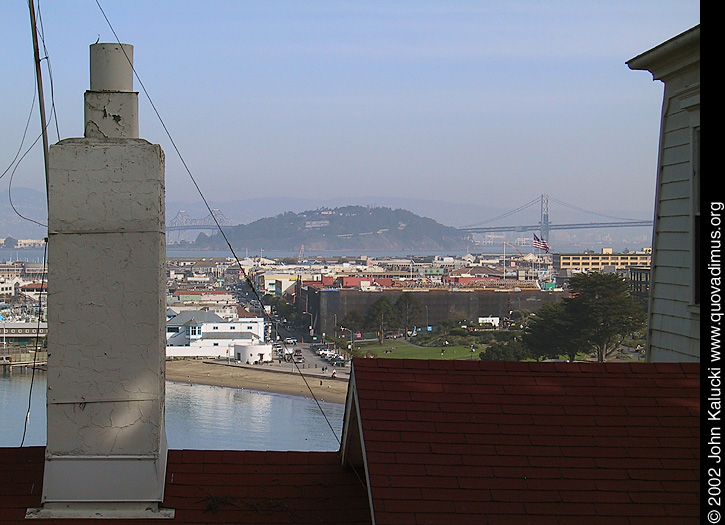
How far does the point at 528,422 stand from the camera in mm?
2297

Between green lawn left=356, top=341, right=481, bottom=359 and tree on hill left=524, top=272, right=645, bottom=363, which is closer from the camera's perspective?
tree on hill left=524, top=272, right=645, bottom=363

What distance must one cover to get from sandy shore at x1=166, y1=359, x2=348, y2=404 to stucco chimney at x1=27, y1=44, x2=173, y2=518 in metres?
30.8

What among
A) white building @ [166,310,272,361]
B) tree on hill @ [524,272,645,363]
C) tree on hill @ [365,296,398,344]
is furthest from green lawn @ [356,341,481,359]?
white building @ [166,310,272,361]

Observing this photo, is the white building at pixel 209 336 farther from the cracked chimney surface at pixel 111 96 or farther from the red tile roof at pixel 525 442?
the red tile roof at pixel 525 442

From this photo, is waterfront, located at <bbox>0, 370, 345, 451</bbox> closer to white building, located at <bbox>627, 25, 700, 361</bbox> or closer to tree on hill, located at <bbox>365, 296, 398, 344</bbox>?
white building, located at <bbox>627, 25, 700, 361</bbox>

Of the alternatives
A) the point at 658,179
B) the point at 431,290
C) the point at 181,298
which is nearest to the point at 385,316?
the point at 431,290

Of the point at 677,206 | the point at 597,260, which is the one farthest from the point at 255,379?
the point at 597,260

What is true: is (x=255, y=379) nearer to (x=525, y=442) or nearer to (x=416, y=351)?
(x=416, y=351)

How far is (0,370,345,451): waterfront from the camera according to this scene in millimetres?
23656

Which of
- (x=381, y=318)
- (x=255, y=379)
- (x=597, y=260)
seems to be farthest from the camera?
(x=597, y=260)

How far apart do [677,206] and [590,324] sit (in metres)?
35.4

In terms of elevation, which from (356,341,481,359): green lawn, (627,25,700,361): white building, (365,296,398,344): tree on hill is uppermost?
(627,25,700,361): white building

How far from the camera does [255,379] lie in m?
40.3
